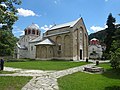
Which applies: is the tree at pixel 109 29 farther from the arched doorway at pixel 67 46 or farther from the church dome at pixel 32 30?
the church dome at pixel 32 30

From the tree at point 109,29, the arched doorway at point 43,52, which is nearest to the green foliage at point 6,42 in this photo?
the arched doorway at point 43,52

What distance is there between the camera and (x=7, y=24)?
18.4m

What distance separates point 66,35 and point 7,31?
3217cm

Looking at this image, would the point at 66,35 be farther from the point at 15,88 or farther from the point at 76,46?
the point at 15,88

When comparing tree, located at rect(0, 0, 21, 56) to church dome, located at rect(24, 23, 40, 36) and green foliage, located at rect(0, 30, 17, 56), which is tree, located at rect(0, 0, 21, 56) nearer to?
green foliage, located at rect(0, 30, 17, 56)

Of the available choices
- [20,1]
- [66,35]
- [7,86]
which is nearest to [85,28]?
[66,35]

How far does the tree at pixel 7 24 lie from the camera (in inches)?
677

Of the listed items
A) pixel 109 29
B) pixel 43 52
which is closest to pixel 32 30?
pixel 43 52

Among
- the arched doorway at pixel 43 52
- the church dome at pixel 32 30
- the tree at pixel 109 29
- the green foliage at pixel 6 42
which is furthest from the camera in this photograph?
the church dome at pixel 32 30

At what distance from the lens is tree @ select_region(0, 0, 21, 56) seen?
56.4 ft

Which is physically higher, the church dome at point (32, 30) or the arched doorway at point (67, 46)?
the church dome at point (32, 30)

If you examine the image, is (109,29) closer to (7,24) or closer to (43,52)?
(43,52)

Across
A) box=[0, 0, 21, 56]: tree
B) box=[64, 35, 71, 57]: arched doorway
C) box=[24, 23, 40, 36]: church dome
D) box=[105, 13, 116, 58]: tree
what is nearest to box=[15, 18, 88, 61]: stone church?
box=[64, 35, 71, 57]: arched doorway

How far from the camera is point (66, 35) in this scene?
50.2m
